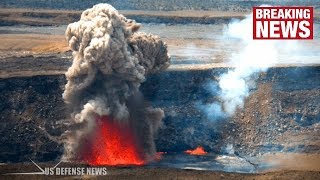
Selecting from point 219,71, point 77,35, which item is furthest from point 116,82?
point 219,71

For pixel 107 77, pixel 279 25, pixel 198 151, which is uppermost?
pixel 279 25

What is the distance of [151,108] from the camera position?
6894 cm

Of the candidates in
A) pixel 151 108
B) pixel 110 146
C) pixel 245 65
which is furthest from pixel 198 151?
pixel 245 65

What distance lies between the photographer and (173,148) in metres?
70.6

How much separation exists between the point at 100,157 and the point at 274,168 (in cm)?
1689

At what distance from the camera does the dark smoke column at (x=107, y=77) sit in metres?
62.8

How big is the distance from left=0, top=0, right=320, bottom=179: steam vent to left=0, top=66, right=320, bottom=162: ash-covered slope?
11cm

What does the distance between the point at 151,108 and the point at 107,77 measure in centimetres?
688

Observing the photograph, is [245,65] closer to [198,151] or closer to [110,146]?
[198,151]

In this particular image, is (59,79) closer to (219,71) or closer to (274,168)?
(219,71)

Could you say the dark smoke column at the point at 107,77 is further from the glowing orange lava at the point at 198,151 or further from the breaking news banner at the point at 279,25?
the breaking news banner at the point at 279,25

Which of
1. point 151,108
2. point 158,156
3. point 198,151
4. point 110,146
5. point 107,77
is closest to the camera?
point 107,77

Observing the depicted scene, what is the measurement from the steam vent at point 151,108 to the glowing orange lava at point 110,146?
0.10 metres

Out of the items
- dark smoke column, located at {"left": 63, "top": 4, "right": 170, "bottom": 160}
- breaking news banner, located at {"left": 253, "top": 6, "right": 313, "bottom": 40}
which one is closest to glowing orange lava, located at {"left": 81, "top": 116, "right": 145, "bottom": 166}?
dark smoke column, located at {"left": 63, "top": 4, "right": 170, "bottom": 160}
